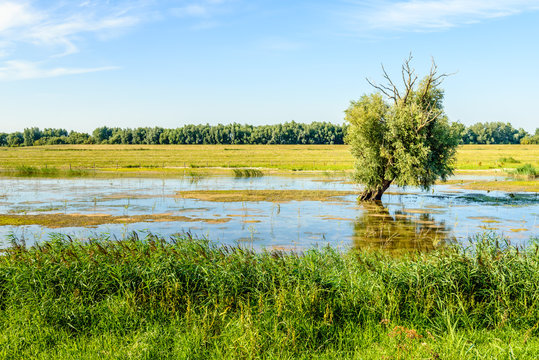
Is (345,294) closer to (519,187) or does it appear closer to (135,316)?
(135,316)

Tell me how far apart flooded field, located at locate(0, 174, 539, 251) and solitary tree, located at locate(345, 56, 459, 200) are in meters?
2.45

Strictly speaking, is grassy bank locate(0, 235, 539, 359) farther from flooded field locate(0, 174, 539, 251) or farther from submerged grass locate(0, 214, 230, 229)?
submerged grass locate(0, 214, 230, 229)

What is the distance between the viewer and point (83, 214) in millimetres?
26406

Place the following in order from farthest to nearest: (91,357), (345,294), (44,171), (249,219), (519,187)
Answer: (44,171) → (519,187) → (249,219) → (345,294) → (91,357)

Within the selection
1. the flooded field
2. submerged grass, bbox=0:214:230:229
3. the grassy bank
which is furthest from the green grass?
the grassy bank

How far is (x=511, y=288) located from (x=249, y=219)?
17.0 metres

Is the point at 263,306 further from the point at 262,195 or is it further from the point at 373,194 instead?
the point at 262,195

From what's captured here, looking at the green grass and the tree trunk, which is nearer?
the tree trunk

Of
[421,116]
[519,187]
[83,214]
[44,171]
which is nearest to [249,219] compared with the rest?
[83,214]

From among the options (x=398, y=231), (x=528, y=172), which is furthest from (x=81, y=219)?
(x=528, y=172)

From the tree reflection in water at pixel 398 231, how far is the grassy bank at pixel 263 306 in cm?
602

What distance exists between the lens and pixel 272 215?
89.2 feet

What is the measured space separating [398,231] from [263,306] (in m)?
15.4

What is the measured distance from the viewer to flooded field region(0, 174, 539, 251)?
20453 millimetres
